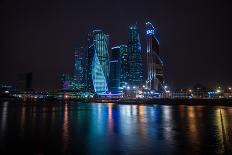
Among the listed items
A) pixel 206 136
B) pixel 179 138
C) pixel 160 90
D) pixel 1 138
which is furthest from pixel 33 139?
pixel 160 90

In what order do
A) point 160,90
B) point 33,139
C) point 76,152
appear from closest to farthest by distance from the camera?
point 76,152, point 33,139, point 160,90

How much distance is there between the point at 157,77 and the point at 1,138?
570 feet

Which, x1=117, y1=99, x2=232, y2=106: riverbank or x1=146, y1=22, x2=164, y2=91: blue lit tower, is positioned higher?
x1=146, y1=22, x2=164, y2=91: blue lit tower

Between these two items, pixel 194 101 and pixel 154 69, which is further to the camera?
pixel 154 69

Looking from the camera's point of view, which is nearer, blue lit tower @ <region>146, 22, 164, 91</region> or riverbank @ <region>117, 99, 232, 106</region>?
riverbank @ <region>117, 99, 232, 106</region>

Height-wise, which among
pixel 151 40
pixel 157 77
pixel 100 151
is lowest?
pixel 100 151

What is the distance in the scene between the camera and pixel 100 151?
2084 cm

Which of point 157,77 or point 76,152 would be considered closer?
point 76,152

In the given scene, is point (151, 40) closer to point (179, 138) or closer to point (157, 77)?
point (157, 77)

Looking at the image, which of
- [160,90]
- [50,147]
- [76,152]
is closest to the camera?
[76,152]

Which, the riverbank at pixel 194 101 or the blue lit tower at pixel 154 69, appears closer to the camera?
the riverbank at pixel 194 101

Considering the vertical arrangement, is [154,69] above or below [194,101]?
above

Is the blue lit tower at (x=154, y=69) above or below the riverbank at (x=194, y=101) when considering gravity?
above

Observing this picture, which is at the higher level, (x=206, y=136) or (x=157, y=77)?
(x=157, y=77)
